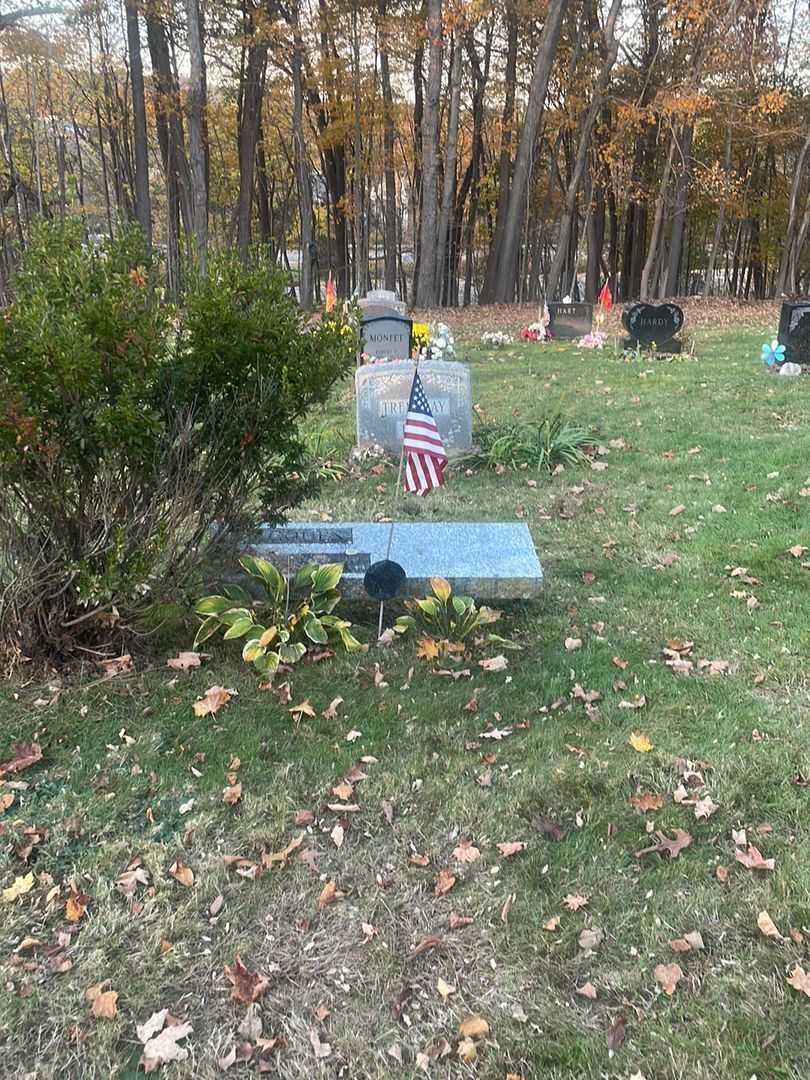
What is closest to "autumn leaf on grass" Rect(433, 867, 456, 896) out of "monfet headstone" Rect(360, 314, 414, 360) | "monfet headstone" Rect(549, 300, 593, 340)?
"monfet headstone" Rect(360, 314, 414, 360)

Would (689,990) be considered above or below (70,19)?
below

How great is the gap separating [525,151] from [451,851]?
2209 centimetres

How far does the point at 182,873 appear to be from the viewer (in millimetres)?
2951

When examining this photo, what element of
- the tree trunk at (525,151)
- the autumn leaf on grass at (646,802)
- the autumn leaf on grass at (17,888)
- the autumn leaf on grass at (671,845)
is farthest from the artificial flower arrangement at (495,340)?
the autumn leaf on grass at (17,888)

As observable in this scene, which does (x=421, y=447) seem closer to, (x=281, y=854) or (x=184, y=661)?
(x=184, y=661)

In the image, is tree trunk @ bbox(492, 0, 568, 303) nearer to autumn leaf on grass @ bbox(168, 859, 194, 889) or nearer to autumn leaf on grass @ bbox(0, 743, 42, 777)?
autumn leaf on grass @ bbox(0, 743, 42, 777)

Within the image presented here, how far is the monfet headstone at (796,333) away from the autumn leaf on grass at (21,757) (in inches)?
485

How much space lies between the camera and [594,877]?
9.63 ft

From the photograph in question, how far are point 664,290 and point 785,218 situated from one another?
1194 centimetres

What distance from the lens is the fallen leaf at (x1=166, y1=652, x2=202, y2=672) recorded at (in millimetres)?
4238

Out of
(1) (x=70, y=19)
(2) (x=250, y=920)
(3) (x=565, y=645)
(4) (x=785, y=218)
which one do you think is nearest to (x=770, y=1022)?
(2) (x=250, y=920)

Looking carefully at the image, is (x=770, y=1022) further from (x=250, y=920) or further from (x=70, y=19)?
(x=70, y=19)

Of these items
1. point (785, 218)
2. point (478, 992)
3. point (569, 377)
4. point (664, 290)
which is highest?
point (785, 218)

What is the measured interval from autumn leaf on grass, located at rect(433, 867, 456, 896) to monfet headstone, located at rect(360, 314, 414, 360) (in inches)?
391
